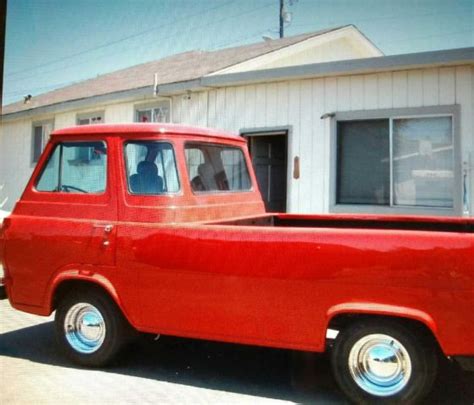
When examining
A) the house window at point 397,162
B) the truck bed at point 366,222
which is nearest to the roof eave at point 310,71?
the house window at point 397,162

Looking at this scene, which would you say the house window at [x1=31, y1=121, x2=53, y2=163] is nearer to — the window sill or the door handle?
the window sill

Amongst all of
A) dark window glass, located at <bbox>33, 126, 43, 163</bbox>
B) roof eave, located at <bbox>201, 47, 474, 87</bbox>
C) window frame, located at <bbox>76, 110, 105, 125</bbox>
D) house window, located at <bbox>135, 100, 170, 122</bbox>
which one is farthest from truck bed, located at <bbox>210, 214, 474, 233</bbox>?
dark window glass, located at <bbox>33, 126, 43, 163</bbox>

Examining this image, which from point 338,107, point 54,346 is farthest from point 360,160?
point 54,346

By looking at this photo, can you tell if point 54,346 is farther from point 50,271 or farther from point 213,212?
point 213,212

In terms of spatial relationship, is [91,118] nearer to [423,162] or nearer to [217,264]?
[423,162]

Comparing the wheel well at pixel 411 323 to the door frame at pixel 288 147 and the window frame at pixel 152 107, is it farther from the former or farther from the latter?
the window frame at pixel 152 107

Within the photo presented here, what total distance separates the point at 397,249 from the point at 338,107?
17.0ft

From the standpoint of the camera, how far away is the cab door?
4.06 m

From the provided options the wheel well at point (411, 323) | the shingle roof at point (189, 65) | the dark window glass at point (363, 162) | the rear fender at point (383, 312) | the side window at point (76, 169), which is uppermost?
the shingle roof at point (189, 65)

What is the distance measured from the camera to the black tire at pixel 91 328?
409 centimetres

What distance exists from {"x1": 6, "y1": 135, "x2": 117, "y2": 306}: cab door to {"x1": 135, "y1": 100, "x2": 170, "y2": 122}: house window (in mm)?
6117

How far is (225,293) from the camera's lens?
356cm

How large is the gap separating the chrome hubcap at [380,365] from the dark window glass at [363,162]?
461 centimetres

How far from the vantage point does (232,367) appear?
4281 mm
